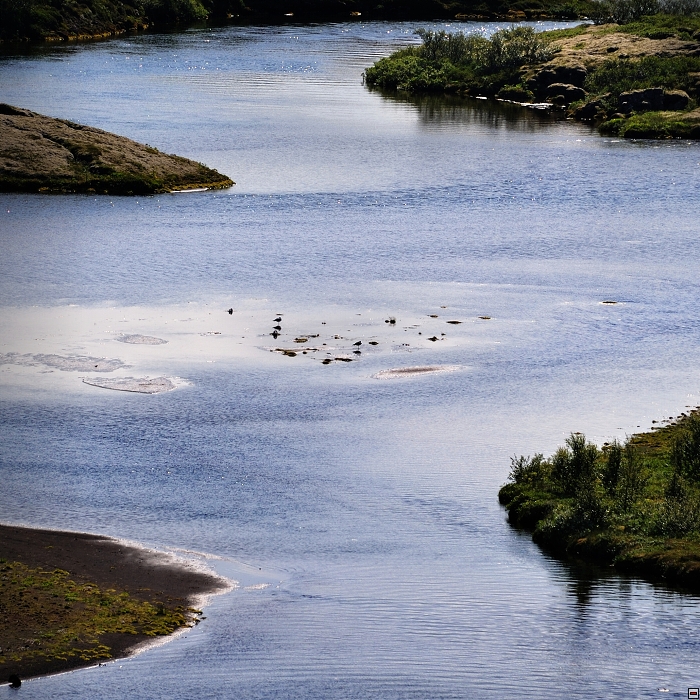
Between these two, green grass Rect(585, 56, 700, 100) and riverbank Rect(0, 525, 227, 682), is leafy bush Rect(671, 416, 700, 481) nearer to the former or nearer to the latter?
riverbank Rect(0, 525, 227, 682)

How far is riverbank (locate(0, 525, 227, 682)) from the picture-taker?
3362cm

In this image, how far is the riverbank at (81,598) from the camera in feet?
110

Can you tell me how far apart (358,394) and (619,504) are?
15.8 meters

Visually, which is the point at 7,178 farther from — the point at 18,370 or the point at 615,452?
the point at 615,452

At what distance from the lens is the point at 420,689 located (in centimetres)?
3259

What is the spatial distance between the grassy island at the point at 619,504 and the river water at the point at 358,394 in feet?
3.01

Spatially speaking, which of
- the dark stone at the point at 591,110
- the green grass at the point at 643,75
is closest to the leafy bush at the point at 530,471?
the dark stone at the point at 591,110

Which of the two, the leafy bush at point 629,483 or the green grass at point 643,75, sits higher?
the green grass at point 643,75

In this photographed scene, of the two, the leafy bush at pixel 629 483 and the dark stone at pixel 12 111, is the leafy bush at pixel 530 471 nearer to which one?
the leafy bush at pixel 629 483

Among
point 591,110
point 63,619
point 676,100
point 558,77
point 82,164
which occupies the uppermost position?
point 558,77

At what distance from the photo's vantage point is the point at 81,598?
119 feet

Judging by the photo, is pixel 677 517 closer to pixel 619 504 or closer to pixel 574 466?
pixel 619 504

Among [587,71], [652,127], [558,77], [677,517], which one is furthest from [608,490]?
[558,77]

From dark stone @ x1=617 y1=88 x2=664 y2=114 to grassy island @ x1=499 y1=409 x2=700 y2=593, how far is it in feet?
326
